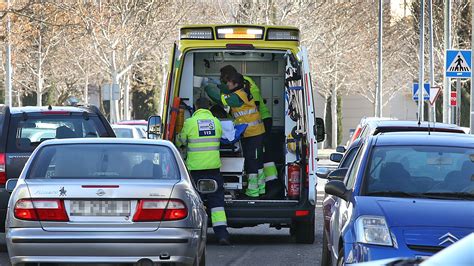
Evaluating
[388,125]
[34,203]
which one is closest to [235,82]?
[388,125]

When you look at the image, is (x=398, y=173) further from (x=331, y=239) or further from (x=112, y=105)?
(x=112, y=105)

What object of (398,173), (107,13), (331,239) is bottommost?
(331,239)

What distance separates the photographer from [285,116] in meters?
15.5

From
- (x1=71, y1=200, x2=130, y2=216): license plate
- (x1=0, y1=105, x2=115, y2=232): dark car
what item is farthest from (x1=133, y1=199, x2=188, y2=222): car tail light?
(x1=0, y1=105, x2=115, y2=232): dark car

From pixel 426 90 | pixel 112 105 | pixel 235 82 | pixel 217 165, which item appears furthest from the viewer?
pixel 112 105

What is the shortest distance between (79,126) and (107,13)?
34931mm

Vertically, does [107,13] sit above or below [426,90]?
above

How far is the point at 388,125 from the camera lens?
15.1 m

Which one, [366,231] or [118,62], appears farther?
[118,62]

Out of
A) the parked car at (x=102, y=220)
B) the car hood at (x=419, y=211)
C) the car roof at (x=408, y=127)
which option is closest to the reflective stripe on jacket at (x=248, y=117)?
the car roof at (x=408, y=127)

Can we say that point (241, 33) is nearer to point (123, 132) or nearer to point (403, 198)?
point (403, 198)

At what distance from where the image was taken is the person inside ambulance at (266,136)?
15.7 metres

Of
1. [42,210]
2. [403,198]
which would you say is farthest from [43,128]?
[403,198]

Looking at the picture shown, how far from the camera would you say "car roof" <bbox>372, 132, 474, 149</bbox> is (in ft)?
33.6
